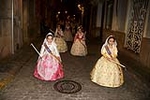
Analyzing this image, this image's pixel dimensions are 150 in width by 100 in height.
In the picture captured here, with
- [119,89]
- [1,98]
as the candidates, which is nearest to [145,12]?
[119,89]

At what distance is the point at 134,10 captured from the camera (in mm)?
13320

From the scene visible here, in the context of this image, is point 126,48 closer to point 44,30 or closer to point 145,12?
point 145,12

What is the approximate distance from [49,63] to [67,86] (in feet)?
3.32

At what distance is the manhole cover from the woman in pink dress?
373mm

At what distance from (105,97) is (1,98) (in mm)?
2867

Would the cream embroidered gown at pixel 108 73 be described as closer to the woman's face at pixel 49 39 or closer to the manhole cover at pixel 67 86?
the manhole cover at pixel 67 86

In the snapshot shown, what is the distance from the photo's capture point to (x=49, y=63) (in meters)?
7.71

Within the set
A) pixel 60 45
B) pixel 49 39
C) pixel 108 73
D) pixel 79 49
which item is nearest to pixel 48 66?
pixel 49 39

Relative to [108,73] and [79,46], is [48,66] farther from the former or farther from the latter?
[79,46]

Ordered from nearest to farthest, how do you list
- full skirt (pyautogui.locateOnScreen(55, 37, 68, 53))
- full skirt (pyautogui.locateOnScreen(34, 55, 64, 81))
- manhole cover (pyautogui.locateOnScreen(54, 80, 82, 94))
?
manhole cover (pyautogui.locateOnScreen(54, 80, 82, 94))
full skirt (pyautogui.locateOnScreen(34, 55, 64, 81))
full skirt (pyautogui.locateOnScreen(55, 37, 68, 53))

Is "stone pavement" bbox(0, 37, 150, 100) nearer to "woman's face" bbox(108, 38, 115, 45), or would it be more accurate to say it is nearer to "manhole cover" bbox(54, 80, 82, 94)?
"manhole cover" bbox(54, 80, 82, 94)

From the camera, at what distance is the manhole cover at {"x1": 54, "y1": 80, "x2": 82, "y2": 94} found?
6.92m

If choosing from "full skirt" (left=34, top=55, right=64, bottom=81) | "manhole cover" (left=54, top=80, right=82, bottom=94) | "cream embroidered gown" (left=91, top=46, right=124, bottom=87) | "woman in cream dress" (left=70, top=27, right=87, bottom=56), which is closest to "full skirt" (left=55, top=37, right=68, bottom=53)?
"woman in cream dress" (left=70, top=27, right=87, bottom=56)

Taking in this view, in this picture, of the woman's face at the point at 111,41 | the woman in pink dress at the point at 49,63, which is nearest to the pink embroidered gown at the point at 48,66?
the woman in pink dress at the point at 49,63
